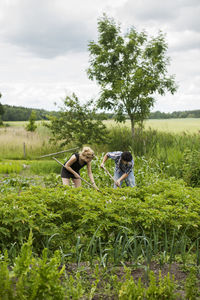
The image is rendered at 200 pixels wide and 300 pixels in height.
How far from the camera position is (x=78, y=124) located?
14.0 meters

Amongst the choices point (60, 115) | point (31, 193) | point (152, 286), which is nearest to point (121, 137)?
point (60, 115)

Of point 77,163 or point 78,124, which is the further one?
point 78,124

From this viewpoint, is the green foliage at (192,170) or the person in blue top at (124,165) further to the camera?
the green foliage at (192,170)

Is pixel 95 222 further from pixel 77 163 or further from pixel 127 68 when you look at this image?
pixel 127 68

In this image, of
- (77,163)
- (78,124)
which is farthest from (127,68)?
(77,163)

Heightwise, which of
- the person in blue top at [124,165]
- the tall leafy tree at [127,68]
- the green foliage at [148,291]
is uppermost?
the tall leafy tree at [127,68]

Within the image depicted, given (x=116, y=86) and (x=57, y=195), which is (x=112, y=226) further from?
(x=116, y=86)

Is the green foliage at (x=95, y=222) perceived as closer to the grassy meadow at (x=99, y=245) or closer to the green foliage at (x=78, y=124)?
the grassy meadow at (x=99, y=245)

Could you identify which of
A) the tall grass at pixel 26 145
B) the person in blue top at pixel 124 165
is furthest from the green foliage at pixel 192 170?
the tall grass at pixel 26 145

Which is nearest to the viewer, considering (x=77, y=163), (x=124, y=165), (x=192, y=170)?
(x=77, y=163)

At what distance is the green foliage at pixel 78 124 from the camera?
14.0 metres

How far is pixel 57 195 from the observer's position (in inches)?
144

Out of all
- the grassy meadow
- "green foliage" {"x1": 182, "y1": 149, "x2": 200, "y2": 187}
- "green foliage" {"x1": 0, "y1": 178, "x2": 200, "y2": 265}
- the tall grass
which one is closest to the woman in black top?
the grassy meadow

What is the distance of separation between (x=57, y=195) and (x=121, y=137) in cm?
1065
